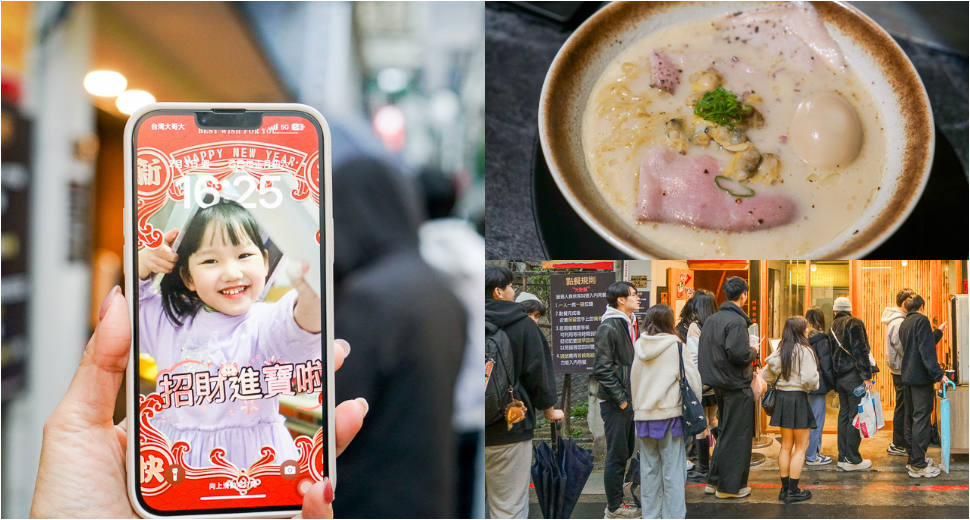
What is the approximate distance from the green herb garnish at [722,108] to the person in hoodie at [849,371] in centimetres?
50

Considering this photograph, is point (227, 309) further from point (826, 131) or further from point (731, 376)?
point (826, 131)

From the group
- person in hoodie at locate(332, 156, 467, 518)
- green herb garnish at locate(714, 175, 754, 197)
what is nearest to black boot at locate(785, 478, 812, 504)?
green herb garnish at locate(714, 175, 754, 197)

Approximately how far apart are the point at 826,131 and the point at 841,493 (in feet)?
2.67

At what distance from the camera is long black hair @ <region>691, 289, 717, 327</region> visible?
56.2 inches

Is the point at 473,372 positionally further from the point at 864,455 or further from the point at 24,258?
the point at 24,258

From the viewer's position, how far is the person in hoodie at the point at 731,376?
1.43m

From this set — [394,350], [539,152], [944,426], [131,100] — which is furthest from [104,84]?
[944,426]

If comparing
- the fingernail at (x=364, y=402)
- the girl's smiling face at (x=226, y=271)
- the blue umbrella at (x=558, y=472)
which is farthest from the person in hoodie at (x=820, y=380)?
the girl's smiling face at (x=226, y=271)

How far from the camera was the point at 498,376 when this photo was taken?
146cm

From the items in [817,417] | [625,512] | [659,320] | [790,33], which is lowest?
[625,512]

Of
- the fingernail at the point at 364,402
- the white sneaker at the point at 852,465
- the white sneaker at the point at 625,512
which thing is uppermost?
the fingernail at the point at 364,402

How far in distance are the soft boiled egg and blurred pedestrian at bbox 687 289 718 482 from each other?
37cm

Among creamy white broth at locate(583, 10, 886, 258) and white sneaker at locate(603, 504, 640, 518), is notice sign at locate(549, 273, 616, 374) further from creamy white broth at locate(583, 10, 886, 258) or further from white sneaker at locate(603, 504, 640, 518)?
white sneaker at locate(603, 504, 640, 518)

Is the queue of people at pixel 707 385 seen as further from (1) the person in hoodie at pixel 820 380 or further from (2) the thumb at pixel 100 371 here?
(2) the thumb at pixel 100 371
